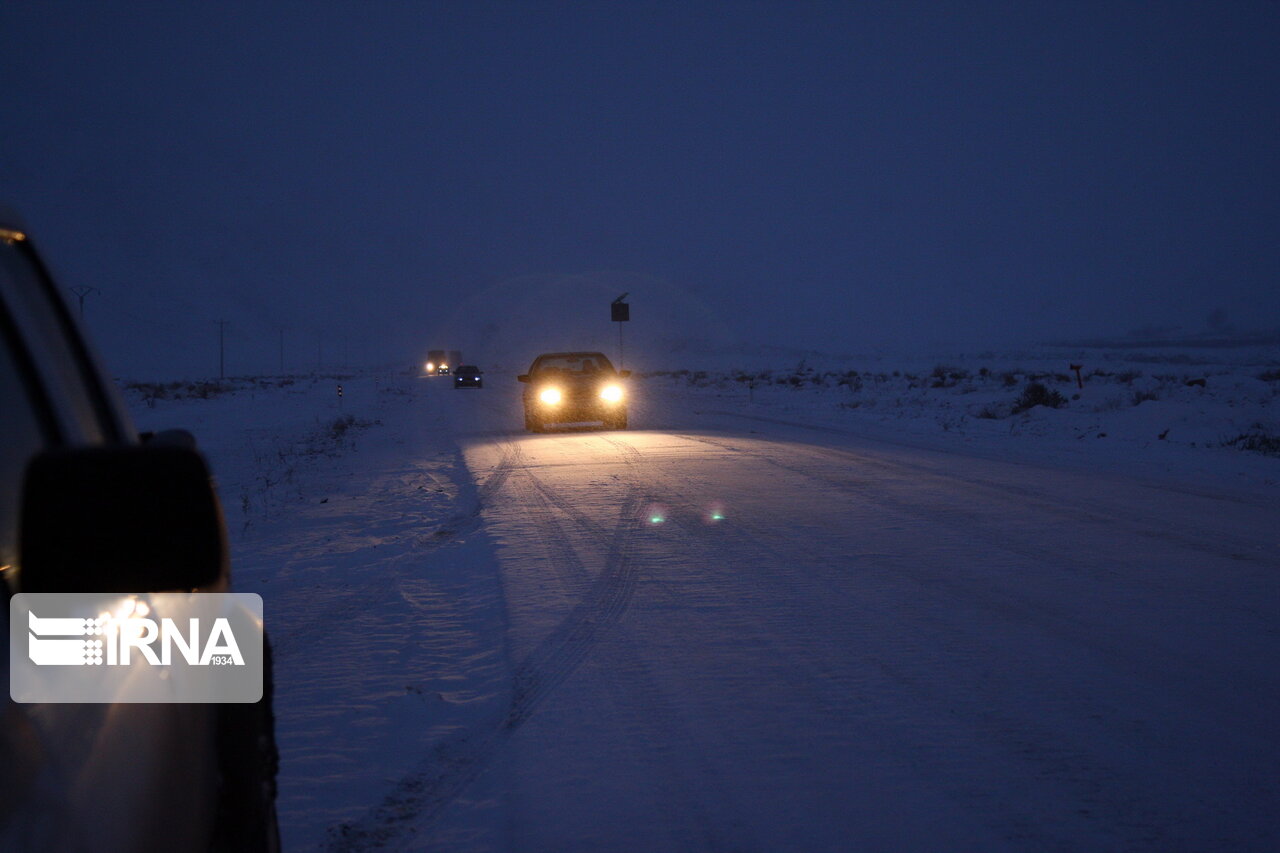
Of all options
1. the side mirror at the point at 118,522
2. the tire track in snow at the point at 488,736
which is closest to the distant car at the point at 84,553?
the side mirror at the point at 118,522

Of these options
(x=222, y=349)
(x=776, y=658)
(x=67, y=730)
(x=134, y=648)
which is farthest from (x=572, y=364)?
(x=222, y=349)

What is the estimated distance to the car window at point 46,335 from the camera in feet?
6.46

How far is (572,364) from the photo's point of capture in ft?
70.4

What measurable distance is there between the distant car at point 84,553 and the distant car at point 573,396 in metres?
17.9

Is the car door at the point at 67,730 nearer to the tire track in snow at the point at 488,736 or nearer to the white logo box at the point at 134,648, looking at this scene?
the white logo box at the point at 134,648

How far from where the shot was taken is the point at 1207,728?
4.35 m

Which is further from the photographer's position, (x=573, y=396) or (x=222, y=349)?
(x=222, y=349)

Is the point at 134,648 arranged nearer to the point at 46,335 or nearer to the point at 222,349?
the point at 46,335

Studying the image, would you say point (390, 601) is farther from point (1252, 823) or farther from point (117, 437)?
point (1252, 823)

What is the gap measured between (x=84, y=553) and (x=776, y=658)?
14.3 ft

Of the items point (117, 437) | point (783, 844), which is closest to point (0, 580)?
point (117, 437)

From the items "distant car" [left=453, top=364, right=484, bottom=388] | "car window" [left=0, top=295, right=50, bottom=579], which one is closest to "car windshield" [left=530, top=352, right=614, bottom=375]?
"car window" [left=0, top=295, right=50, bottom=579]

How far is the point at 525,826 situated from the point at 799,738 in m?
1.36

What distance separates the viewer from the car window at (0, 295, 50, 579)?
70.9 inches
